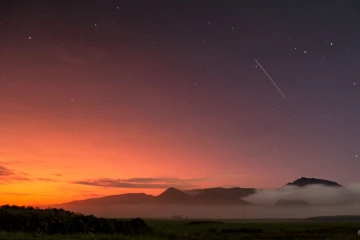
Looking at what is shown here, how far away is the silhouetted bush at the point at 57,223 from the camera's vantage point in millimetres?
47094

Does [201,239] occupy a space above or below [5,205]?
below

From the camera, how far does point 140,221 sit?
55.2 metres

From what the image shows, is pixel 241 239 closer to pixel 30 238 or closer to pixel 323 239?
pixel 323 239

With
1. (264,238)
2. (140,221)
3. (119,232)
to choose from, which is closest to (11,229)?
(119,232)

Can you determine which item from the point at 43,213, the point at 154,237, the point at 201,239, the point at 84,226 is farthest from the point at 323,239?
the point at 43,213

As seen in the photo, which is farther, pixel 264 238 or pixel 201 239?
pixel 264 238

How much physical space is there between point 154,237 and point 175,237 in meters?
4.14

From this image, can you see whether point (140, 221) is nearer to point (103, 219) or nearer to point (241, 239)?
point (103, 219)

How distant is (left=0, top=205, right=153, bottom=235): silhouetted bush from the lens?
47.1m

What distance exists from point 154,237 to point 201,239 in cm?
726

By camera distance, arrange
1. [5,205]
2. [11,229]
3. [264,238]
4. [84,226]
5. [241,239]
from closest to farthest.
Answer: [11,229] < [84,226] < [5,205] < [241,239] < [264,238]

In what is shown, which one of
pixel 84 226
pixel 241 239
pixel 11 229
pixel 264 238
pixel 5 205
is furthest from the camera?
pixel 264 238

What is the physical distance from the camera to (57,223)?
158 ft

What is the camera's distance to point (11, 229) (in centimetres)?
4622
